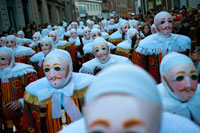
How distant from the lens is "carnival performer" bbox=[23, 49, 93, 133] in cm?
319

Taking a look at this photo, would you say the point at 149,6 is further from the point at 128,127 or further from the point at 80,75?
the point at 128,127

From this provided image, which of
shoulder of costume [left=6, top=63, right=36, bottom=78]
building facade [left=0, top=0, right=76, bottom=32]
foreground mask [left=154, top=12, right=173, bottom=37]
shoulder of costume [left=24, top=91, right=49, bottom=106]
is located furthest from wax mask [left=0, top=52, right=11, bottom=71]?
building facade [left=0, top=0, right=76, bottom=32]

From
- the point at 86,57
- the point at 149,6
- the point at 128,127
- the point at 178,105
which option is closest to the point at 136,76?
the point at 128,127

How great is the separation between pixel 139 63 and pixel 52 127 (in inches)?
90.2

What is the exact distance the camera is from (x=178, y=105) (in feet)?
8.13

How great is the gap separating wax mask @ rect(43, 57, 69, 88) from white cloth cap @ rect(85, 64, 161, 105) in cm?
171

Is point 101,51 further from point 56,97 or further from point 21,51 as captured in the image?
point 21,51

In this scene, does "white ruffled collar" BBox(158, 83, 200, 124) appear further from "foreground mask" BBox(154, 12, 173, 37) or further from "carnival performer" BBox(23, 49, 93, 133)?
"foreground mask" BBox(154, 12, 173, 37)

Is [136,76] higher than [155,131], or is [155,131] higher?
[136,76]

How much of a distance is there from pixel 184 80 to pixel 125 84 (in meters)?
1.20

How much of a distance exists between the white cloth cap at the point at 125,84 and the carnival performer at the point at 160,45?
125 inches

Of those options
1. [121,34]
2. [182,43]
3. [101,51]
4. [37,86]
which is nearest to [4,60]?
[37,86]

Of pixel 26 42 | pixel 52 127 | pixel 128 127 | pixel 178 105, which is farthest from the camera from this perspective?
pixel 26 42

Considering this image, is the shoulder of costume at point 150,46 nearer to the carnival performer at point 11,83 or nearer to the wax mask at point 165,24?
the wax mask at point 165,24
